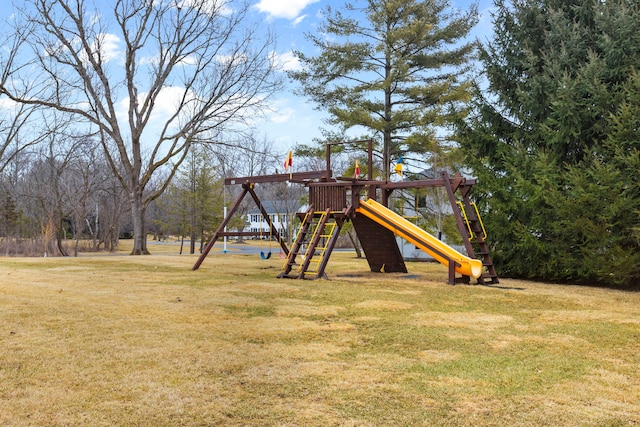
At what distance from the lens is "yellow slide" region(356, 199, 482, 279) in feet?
36.2

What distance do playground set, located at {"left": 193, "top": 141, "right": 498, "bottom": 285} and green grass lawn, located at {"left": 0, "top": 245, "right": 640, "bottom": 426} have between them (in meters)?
2.22

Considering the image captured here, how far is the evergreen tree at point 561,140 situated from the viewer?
10.6m

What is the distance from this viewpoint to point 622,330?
6414 mm

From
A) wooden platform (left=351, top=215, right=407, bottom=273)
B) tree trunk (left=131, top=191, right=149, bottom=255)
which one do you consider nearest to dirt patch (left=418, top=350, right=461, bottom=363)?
wooden platform (left=351, top=215, right=407, bottom=273)

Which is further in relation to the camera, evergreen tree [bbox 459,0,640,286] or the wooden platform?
the wooden platform

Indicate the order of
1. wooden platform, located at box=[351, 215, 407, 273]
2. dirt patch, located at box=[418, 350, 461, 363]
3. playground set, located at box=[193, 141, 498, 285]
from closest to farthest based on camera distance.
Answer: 1. dirt patch, located at box=[418, 350, 461, 363]
2. playground set, located at box=[193, 141, 498, 285]
3. wooden platform, located at box=[351, 215, 407, 273]

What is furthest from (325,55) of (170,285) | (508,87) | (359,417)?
(359,417)

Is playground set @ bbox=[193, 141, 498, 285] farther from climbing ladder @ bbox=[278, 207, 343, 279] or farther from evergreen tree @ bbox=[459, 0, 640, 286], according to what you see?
evergreen tree @ bbox=[459, 0, 640, 286]

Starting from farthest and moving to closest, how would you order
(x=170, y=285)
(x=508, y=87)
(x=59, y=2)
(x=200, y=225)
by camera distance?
1. (x=200, y=225)
2. (x=59, y=2)
3. (x=508, y=87)
4. (x=170, y=285)

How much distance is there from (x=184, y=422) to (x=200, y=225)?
27.6m

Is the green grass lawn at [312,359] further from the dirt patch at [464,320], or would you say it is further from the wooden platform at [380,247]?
the wooden platform at [380,247]

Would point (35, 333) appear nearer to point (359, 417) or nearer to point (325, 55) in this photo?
point (359, 417)

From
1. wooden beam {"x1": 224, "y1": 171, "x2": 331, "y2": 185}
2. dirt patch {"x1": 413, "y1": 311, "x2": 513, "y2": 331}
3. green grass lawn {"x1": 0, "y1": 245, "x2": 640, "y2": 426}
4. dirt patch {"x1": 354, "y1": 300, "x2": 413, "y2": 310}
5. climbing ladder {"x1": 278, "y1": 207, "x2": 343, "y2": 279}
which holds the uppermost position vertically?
wooden beam {"x1": 224, "y1": 171, "x2": 331, "y2": 185}

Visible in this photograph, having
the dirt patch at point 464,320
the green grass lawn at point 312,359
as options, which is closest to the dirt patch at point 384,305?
the green grass lawn at point 312,359
